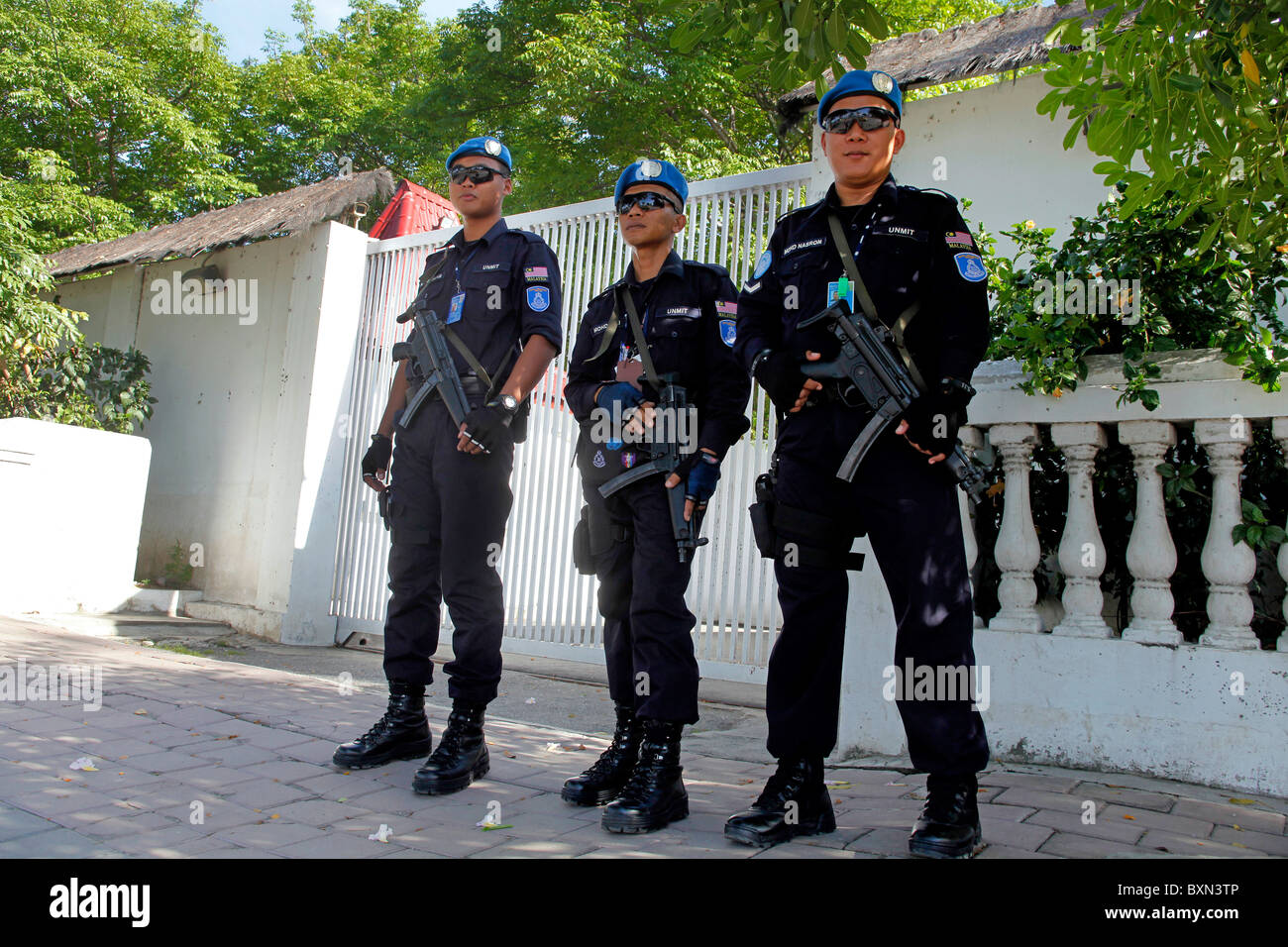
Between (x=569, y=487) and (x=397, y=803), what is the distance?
3.28 m

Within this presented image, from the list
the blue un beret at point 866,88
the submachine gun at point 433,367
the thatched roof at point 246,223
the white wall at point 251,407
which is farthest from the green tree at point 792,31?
the thatched roof at point 246,223

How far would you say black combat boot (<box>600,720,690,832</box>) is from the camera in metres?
2.49

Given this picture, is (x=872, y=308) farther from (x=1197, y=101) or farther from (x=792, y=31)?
(x=792, y=31)

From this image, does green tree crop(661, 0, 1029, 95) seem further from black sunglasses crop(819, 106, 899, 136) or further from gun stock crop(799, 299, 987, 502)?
gun stock crop(799, 299, 987, 502)

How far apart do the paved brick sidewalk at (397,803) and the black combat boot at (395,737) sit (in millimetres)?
53

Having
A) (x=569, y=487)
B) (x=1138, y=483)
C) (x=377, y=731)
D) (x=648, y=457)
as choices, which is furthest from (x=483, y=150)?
(x=569, y=487)

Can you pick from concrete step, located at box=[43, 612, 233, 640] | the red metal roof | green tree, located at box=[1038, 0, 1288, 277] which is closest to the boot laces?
green tree, located at box=[1038, 0, 1288, 277]

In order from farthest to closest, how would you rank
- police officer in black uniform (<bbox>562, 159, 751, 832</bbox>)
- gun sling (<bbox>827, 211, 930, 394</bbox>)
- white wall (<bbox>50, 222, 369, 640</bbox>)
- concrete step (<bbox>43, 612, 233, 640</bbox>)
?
white wall (<bbox>50, 222, 369, 640</bbox>)
concrete step (<bbox>43, 612, 233, 640</bbox>)
police officer in black uniform (<bbox>562, 159, 751, 832</bbox>)
gun sling (<bbox>827, 211, 930, 394</bbox>)

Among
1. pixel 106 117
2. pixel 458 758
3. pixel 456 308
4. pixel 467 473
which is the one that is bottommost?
pixel 458 758

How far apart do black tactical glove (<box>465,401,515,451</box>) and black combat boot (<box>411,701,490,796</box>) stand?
0.88 m

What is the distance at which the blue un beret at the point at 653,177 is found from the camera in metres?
3.06

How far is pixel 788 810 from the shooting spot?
7.96 ft

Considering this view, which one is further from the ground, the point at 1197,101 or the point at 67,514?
the point at 1197,101
